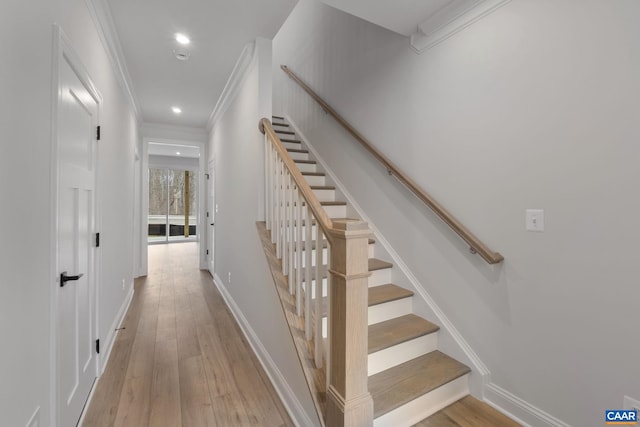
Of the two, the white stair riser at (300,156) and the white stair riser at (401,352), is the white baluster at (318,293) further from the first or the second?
the white stair riser at (300,156)

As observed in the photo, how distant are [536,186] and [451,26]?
1.21 metres

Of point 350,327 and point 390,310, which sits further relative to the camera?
point 390,310

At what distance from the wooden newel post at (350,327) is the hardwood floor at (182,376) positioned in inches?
26.2

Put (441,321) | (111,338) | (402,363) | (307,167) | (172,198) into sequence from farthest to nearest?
(172,198), (307,167), (111,338), (441,321), (402,363)

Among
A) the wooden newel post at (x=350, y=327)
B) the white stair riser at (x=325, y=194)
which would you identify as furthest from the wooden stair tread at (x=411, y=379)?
the white stair riser at (x=325, y=194)

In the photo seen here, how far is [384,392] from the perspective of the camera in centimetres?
158

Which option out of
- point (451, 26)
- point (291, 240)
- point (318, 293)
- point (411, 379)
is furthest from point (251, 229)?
point (451, 26)

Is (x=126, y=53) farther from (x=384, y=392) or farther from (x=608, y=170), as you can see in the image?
(x=608, y=170)

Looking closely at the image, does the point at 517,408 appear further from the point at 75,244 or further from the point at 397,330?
the point at 75,244

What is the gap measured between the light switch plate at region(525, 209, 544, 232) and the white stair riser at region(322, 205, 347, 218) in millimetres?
1624

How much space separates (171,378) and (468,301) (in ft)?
7.19

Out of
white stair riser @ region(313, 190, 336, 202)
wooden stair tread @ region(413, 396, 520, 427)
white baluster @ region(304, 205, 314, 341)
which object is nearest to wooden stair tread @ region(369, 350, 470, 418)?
wooden stair tread @ region(413, 396, 520, 427)

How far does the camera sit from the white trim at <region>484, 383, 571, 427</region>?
1481mm

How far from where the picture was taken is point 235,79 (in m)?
3.16
